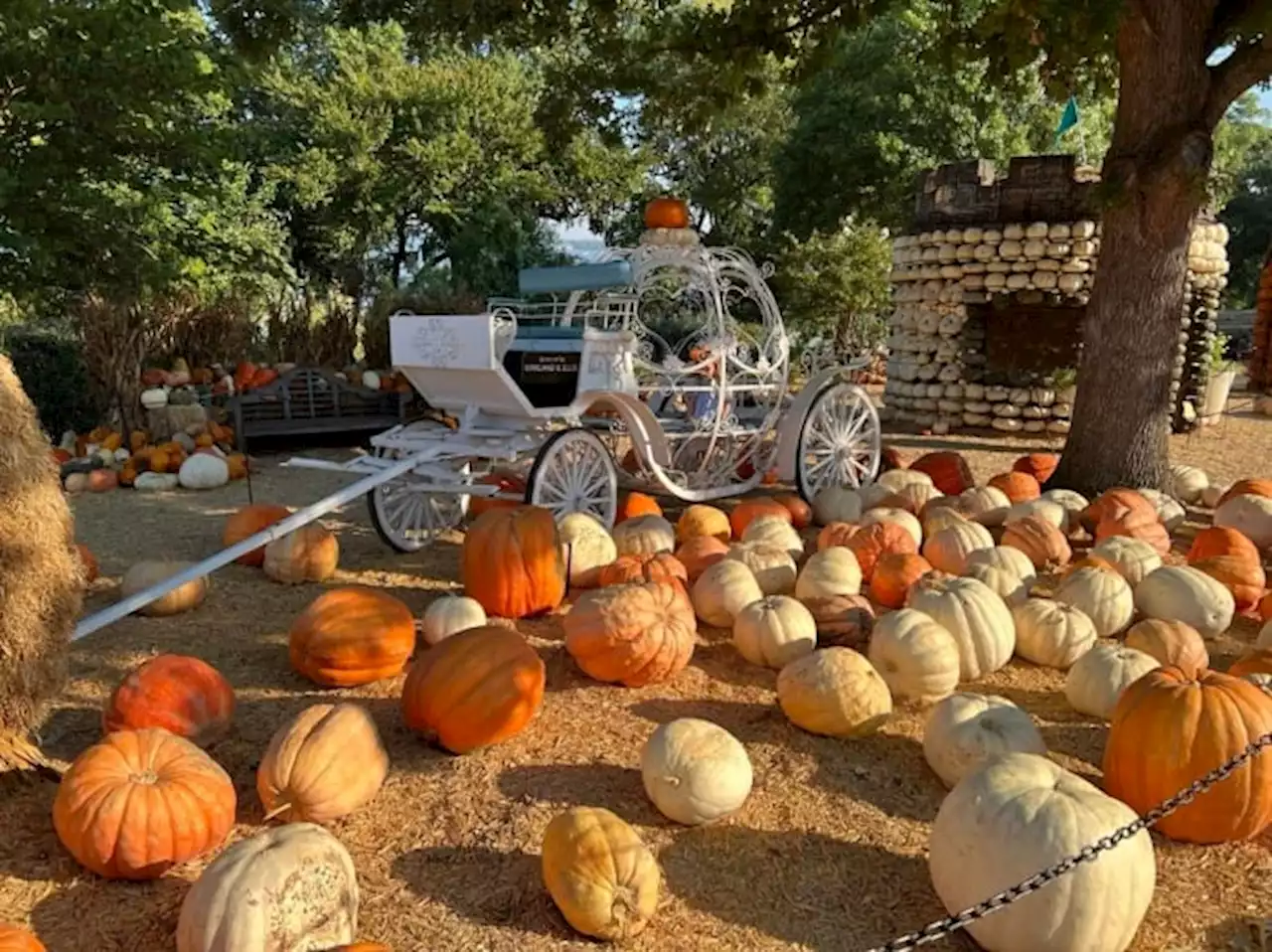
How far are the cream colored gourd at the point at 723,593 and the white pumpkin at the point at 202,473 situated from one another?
5.30m

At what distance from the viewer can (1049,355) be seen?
11984 millimetres

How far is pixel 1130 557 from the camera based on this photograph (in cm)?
486

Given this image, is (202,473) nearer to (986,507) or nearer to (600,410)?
(600,410)

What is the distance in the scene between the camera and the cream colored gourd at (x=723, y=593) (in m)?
4.46

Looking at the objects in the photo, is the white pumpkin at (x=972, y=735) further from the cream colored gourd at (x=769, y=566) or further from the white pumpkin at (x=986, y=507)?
the white pumpkin at (x=986, y=507)

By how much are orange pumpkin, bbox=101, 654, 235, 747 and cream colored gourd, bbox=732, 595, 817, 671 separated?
1.94 metres

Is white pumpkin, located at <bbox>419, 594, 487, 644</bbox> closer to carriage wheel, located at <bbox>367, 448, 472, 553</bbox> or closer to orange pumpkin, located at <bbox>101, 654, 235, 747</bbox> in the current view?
orange pumpkin, located at <bbox>101, 654, 235, 747</bbox>

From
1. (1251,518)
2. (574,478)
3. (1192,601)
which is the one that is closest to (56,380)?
(574,478)

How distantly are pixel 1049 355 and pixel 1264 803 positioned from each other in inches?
391

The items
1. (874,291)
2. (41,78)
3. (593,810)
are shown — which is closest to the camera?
(593,810)

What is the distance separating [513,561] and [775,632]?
122cm

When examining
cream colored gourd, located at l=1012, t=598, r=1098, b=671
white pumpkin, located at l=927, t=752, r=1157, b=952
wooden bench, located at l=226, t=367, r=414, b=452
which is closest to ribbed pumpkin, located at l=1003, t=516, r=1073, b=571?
cream colored gourd, located at l=1012, t=598, r=1098, b=671

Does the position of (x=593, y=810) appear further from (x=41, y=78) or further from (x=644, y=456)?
(x=41, y=78)

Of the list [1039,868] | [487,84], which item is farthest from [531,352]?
[487,84]
